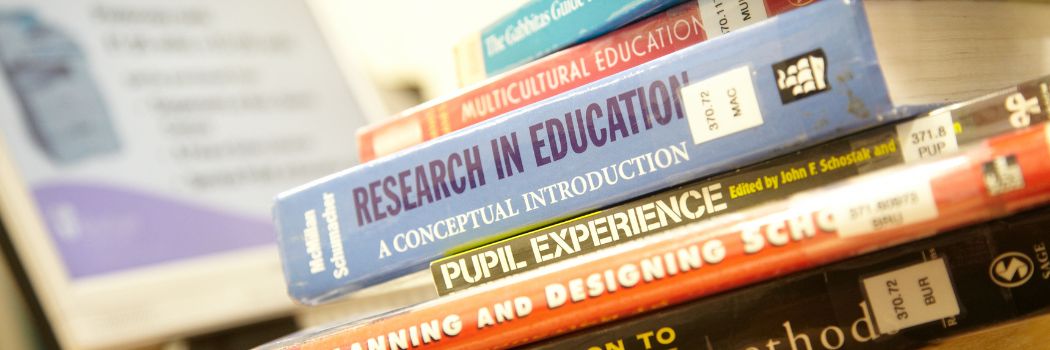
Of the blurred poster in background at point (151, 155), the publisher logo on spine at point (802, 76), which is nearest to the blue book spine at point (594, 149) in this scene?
the publisher logo on spine at point (802, 76)

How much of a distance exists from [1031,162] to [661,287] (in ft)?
0.48

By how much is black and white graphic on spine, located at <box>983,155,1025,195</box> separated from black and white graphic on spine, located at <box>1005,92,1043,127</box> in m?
0.05

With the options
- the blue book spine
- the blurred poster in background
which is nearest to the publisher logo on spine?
the blue book spine

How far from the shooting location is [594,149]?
0.41 meters

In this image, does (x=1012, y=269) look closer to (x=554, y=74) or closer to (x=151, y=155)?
(x=554, y=74)

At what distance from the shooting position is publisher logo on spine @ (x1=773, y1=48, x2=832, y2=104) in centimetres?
→ 36

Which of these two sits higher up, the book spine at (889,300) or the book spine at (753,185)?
the book spine at (753,185)

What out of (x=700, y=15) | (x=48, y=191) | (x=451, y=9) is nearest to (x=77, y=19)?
(x=48, y=191)

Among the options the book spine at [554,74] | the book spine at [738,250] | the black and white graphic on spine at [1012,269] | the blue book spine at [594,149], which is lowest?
the black and white graphic on spine at [1012,269]

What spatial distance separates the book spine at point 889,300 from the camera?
1.12 feet

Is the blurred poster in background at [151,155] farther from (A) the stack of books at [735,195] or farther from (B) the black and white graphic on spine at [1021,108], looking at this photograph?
(B) the black and white graphic on spine at [1021,108]

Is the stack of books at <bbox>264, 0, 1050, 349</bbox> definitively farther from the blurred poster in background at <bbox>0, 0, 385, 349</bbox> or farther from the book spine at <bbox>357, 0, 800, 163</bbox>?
the blurred poster in background at <bbox>0, 0, 385, 349</bbox>

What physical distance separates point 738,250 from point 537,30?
203 millimetres

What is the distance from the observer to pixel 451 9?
1259 mm
